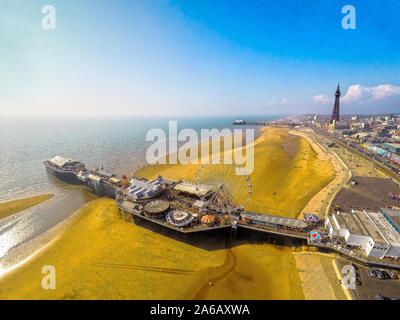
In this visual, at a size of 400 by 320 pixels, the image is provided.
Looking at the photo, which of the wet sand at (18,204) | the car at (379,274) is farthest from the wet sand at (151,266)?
the wet sand at (18,204)

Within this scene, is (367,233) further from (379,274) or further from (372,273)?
(372,273)

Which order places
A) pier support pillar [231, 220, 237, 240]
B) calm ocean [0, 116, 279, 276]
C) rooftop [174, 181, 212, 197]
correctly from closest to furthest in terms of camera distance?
pier support pillar [231, 220, 237, 240], calm ocean [0, 116, 279, 276], rooftop [174, 181, 212, 197]

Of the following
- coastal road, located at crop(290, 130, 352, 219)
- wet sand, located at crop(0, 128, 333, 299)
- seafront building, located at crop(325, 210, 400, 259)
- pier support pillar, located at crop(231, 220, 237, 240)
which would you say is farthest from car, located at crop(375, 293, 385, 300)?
pier support pillar, located at crop(231, 220, 237, 240)

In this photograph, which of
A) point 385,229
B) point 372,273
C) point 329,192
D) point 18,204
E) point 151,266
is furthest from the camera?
point 329,192

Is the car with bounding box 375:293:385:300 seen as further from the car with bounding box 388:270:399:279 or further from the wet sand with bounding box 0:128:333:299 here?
the wet sand with bounding box 0:128:333:299

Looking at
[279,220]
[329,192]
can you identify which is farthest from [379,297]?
[329,192]

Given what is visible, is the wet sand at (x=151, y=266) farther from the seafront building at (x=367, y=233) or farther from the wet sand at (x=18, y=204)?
the wet sand at (x=18, y=204)
